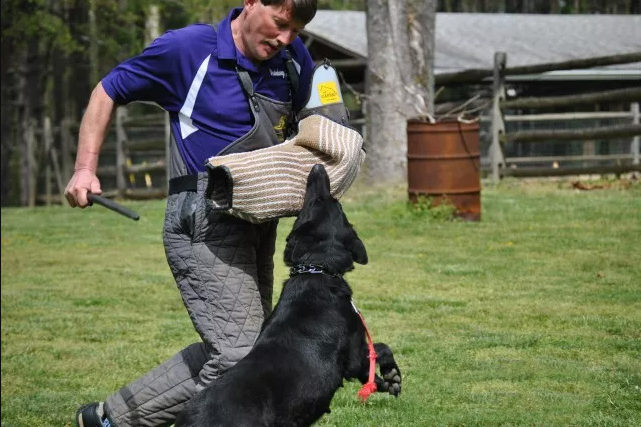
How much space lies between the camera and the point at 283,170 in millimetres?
4148

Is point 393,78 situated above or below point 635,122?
above

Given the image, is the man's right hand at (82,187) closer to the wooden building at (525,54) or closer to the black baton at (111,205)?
the black baton at (111,205)

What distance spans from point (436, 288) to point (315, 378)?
556 cm

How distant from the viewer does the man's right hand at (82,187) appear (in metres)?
4.09

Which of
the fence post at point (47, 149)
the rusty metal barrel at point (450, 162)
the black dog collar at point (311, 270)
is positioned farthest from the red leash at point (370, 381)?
the fence post at point (47, 149)

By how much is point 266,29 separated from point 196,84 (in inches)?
13.8

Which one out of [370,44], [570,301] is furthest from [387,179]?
[570,301]

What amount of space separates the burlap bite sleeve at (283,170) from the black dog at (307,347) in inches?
2.6

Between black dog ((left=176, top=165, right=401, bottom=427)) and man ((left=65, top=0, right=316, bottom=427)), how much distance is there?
9.4 inches

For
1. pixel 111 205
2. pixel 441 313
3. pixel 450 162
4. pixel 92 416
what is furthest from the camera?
pixel 450 162

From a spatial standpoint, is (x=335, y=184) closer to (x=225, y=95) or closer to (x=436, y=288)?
(x=225, y=95)

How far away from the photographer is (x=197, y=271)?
4289 millimetres

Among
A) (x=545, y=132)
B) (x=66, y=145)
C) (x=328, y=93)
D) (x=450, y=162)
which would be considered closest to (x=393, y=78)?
(x=545, y=132)

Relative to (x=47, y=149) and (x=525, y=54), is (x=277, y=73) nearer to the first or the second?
(x=47, y=149)
